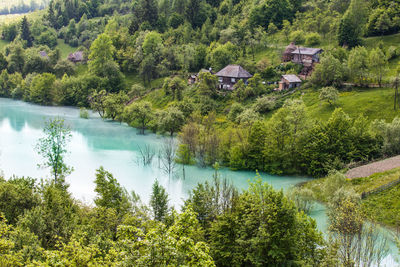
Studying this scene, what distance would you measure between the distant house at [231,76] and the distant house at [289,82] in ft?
28.7

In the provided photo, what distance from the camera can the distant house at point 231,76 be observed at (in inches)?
3029

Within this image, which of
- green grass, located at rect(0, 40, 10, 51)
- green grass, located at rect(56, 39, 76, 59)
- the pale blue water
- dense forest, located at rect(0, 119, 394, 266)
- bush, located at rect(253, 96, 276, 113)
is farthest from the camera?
green grass, located at rect(0, 40, 10, 51)

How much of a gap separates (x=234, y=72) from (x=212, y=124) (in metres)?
21.5

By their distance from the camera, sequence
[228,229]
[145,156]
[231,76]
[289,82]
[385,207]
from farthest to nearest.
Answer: [231,76], [289,82], [145,156], [385,207], [228,229]

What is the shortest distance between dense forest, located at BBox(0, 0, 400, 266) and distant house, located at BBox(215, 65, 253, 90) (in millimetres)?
2194

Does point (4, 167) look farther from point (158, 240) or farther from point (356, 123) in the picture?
point (356, 123)

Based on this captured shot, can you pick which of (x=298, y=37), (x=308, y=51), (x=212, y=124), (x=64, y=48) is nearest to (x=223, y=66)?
(x=308, y=51)

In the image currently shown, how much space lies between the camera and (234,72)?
77.6m

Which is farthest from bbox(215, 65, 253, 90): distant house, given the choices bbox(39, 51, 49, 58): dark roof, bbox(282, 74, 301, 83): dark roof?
bbox(39, 51, 49, 58): dark roof

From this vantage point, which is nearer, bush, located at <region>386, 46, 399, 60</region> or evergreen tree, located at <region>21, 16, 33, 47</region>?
bush, located at <region>386, 46, 399, 60</region>

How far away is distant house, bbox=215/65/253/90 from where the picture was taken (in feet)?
252

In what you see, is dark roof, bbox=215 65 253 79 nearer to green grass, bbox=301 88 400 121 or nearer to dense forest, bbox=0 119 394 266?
green grass, bbox=301 88 400 121

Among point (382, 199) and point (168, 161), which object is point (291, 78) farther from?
point (382, 199)

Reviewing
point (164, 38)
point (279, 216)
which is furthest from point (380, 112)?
point (164, 38)
